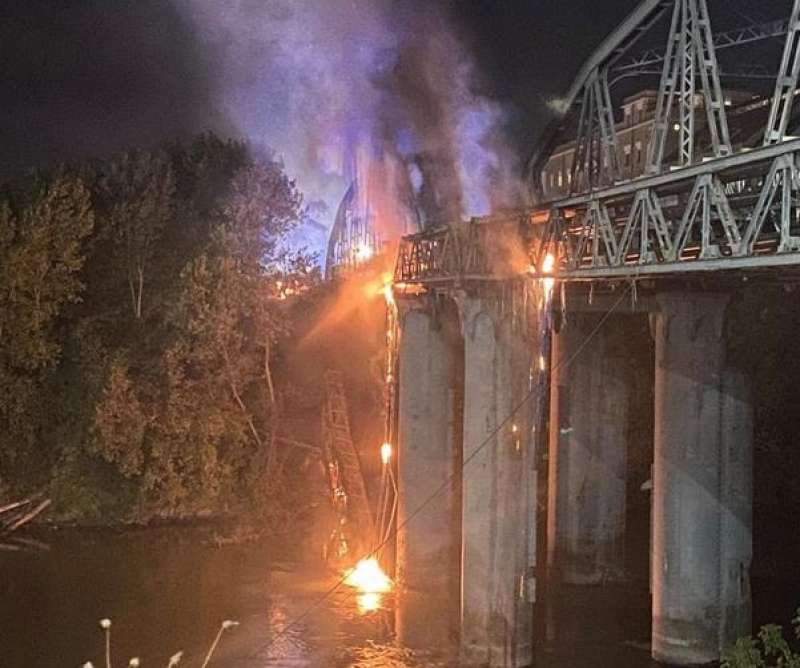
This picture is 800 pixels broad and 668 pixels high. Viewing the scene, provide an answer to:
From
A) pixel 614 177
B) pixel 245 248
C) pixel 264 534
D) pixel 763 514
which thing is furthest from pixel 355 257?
pixel 614 177

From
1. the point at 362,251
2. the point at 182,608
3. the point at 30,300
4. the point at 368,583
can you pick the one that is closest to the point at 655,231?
the point at 368,583

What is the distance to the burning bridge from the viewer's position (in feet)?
53.4

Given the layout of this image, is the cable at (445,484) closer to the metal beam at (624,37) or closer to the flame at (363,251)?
the metal beam at (624,37)

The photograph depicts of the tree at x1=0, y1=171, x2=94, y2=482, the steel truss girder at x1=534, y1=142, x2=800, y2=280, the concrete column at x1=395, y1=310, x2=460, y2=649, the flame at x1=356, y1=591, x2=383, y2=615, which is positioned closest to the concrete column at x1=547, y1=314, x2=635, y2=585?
the concrete column at x1=395, y1=310, x2=460, y2=649

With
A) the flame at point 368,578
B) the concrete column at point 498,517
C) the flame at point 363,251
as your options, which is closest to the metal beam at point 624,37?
the concrete column at point 498,517

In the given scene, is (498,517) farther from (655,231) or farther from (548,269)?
(655,231)

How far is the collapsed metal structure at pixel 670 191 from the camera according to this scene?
12.8 meters

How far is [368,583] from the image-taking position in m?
27.6

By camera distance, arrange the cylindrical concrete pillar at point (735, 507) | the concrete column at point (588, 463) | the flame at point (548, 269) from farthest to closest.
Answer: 1. the concrete column at point (588, 463)
2. the cylindrical concrete pillar at point (735, 507)
3. the flame at point (548, 269)

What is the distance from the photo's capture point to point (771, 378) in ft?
96.0

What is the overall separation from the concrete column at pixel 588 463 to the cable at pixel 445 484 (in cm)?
77

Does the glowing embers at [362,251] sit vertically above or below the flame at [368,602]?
above

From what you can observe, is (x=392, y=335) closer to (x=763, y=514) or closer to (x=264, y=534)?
(x=264, y=534)

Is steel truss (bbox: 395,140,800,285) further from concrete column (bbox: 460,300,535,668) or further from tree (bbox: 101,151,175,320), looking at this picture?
tree (bbox: 101,151,175,320)
